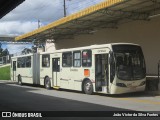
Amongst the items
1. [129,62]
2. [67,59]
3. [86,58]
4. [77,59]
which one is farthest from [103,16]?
[129,62]

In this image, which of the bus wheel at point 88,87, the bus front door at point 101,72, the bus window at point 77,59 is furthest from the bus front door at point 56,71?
the bus front door at point 101,72

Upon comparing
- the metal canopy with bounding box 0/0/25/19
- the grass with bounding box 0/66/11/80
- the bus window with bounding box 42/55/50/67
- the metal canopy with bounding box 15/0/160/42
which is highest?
the metal canopy with bounding box 15/0/160/42

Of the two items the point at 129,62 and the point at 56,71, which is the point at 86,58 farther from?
the point at 56,71

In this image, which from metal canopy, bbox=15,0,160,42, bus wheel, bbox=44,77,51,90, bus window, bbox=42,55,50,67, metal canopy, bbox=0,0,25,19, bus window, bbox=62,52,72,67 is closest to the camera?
metal canopy, bbox=0,0,25,19

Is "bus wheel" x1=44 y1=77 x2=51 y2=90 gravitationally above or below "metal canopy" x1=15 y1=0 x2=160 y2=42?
below

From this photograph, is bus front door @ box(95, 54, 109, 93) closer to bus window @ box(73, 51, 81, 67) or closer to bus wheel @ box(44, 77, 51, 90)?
bus window @ box(73, 51, 81, 67)

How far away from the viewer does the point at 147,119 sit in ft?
39.1

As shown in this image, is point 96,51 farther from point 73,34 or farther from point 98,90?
point 73,34

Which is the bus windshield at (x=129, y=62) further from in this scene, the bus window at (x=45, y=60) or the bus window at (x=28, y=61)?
the bus window at (x=28, y=61)

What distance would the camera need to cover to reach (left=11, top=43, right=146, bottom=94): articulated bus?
21125mm

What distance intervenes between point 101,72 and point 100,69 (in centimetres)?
20

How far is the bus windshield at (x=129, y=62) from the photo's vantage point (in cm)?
2122

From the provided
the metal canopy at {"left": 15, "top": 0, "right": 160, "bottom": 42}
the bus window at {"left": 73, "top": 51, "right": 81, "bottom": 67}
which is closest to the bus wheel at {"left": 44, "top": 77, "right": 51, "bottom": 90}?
the bus window at {"left": 73, "top": 51, "right": 81, "bottom": 67}

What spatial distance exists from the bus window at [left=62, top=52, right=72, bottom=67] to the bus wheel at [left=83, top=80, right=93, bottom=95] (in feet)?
7.79
